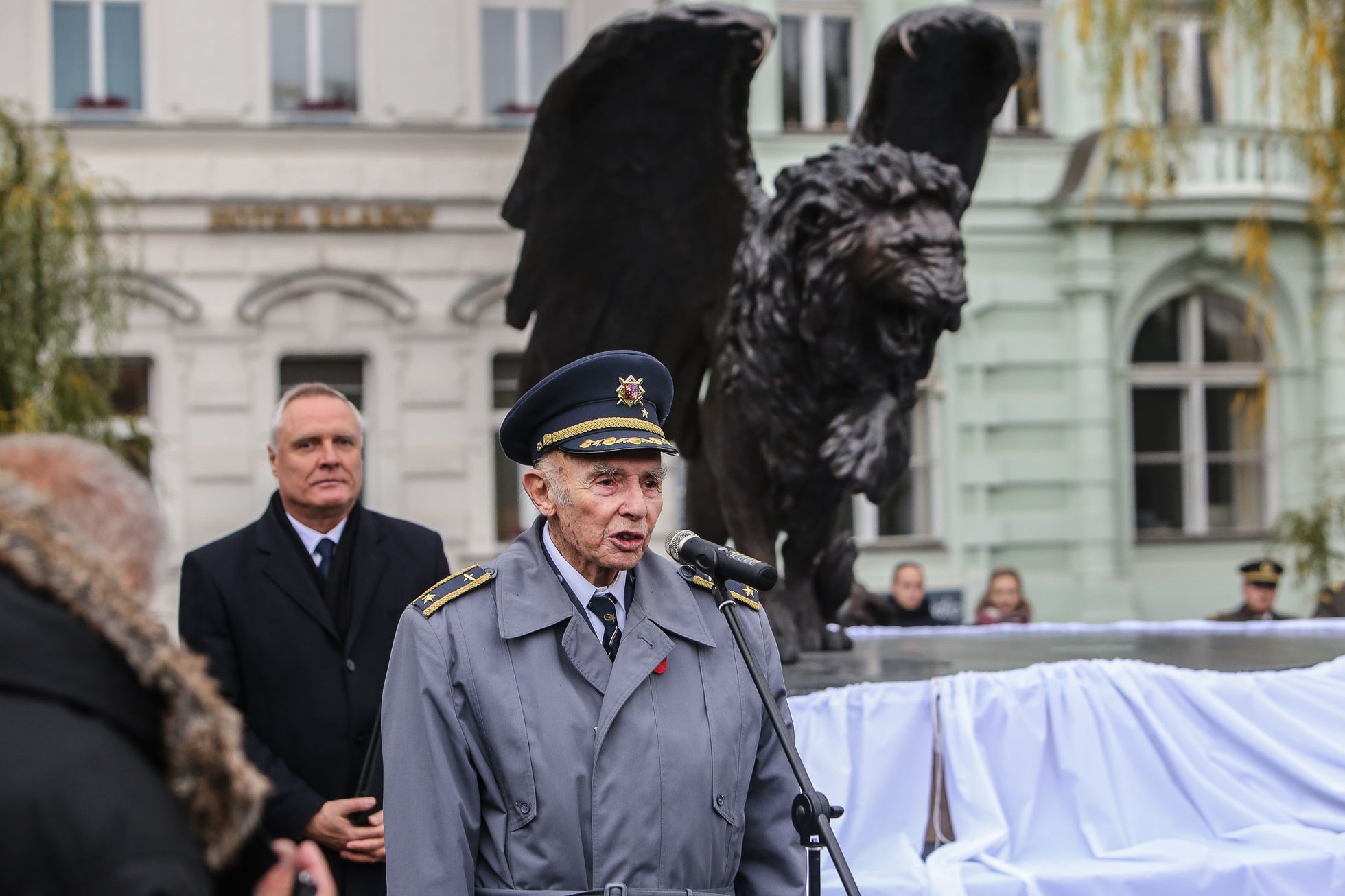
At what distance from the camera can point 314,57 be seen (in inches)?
493

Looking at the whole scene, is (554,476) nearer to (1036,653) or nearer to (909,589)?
(1036,653)

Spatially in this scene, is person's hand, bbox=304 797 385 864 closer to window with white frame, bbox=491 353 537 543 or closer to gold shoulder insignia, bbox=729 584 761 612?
gold shoulder insignia, bbox=729 584 761 612

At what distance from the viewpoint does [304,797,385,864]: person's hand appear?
9.37ft

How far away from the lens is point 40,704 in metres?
1.32

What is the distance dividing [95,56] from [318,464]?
10.3 metres

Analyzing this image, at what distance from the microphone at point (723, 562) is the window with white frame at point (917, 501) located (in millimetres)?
10121

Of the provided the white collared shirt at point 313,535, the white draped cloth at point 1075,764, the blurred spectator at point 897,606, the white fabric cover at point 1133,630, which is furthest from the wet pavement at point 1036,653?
the white collared shirt at point 313,535

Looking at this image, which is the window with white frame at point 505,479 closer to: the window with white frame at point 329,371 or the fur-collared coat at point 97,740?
the window with white frame at point 329,371

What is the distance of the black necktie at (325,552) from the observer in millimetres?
3217

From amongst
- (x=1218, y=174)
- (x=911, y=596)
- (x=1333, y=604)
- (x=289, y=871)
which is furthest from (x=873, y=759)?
(x=1218, y=174)

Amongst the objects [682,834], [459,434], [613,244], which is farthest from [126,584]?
[459,434]

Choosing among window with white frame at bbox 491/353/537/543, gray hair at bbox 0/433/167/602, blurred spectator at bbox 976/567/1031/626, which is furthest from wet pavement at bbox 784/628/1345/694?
window with white frame at bbox 491/353/537/543

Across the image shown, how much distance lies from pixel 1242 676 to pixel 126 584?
11.2ft

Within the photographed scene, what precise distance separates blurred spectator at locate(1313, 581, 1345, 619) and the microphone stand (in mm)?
5169
